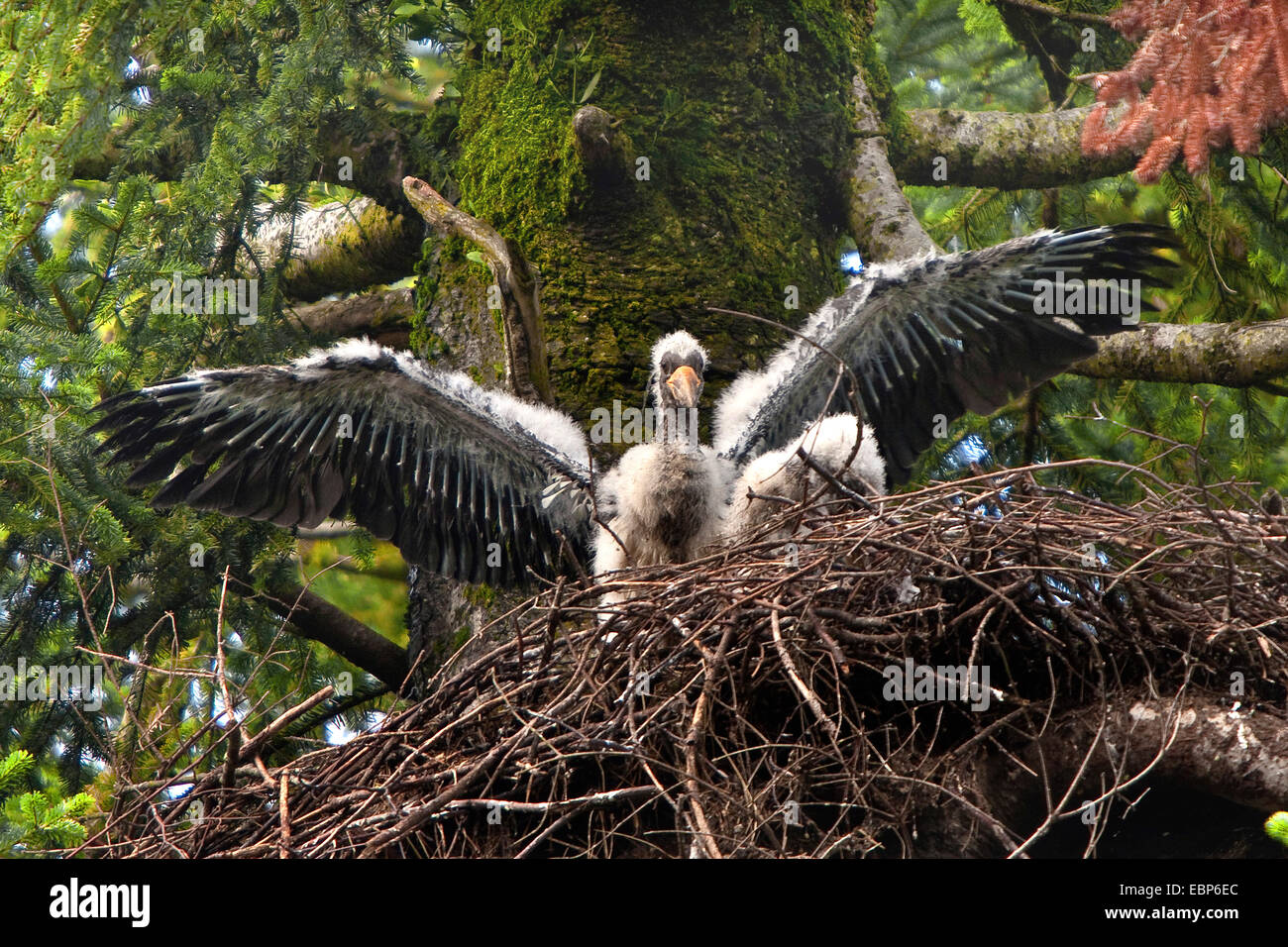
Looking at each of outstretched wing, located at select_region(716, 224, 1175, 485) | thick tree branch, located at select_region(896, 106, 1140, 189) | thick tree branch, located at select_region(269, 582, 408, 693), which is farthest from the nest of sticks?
thick tree branch, located at select_region(896, 106, 1140, 189)

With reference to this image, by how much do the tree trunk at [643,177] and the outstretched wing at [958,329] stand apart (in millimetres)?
675

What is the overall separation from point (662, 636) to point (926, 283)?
1.82 m

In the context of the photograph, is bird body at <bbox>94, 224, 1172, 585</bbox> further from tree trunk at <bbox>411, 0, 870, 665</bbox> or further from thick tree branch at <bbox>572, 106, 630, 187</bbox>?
thick tree branch at <bbox>572, 106, 630, 187</bbox>

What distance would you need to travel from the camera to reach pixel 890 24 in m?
7.60

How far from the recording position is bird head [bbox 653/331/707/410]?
13.9ft

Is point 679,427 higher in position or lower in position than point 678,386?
lower

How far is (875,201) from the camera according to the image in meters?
5.57

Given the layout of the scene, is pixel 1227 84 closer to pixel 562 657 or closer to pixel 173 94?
pixel 562 657

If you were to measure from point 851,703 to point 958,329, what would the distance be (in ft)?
5.59
